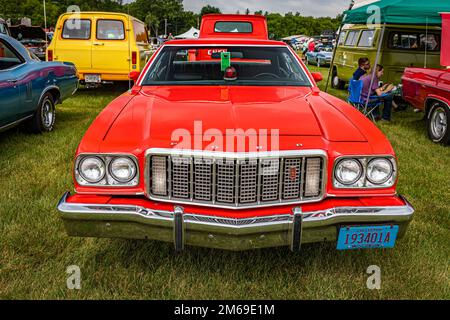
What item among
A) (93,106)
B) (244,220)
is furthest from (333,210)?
(93,106)

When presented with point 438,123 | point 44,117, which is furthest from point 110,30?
point 438,123

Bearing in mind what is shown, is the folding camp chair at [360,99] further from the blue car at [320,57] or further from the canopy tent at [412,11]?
the blue car at [320,57]

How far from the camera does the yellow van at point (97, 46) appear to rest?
31.4 ft

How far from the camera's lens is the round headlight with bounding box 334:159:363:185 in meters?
2.57

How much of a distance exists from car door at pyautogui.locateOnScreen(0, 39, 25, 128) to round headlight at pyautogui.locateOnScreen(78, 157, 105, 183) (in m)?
3.05

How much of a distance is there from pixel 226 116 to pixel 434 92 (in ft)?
16.5

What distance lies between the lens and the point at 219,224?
2363 millimetres

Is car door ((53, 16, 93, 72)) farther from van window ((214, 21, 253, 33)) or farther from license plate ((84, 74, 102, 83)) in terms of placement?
van window ((214, 21, 253, 33))

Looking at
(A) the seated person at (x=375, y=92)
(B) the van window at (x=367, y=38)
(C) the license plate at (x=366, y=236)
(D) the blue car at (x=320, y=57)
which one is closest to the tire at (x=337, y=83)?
(B) the van window at (x=367, y=38)

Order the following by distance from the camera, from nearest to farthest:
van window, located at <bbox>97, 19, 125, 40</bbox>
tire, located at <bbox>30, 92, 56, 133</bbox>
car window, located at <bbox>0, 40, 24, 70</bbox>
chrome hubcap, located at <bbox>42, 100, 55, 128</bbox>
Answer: car window, located at <bbox>0, 40, 24, 70</bbox> → tire, located at <bbox>30, 92, 56, 133</bbox> → chrome hubcap, located at <bbox>42, 100, 55, 128</bbox> → van window, located at <bbox>97, 19, 125, 40</bbox>

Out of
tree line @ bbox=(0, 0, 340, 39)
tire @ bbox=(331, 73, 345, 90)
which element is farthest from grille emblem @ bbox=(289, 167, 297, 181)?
tree line @ bbox=(0, 0, 340, 39)

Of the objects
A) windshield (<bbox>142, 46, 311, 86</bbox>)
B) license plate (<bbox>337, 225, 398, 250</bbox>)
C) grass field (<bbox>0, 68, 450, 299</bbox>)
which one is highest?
windshield (<bbox>142, 46, 311, 86</bbox>)
